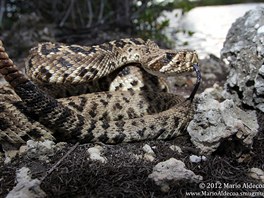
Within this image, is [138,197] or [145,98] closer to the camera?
[138,197]

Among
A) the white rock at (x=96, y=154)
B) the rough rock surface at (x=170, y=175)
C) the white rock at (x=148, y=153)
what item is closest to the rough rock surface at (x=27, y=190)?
the white rock at (x=96, y=154)

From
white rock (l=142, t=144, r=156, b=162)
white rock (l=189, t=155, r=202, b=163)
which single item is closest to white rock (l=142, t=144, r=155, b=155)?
white rock (l=142, t=144, r=156, b=162)

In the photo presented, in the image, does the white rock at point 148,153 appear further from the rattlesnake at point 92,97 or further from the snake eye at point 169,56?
the snake eye at point 169,56

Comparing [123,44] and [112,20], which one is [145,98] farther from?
[112,20]

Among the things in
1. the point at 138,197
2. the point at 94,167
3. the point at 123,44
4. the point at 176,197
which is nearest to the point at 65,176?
the point at 94,167

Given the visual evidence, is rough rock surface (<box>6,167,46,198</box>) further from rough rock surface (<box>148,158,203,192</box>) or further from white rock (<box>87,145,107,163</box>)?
rough rock surface (<box>148,158,203,192</box>)
